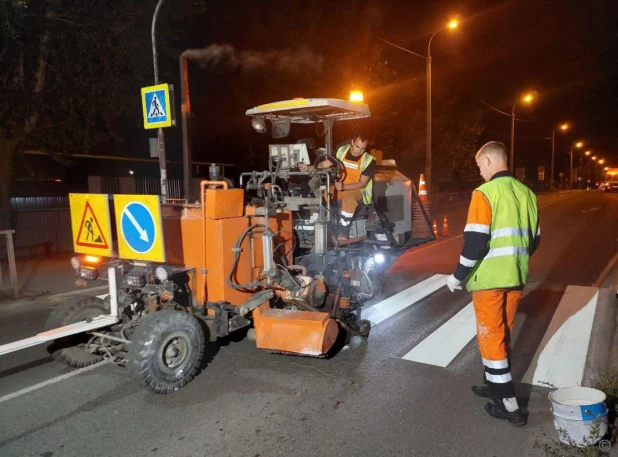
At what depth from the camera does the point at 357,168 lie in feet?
23.3

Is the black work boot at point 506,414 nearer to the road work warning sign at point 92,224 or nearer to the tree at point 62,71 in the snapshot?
the road work warning sign at point 92,224

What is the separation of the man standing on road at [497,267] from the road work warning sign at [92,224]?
3.24 metres

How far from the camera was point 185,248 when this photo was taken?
518cm

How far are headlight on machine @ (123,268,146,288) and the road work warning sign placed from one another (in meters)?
0.38

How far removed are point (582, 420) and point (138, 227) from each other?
12.6 feet

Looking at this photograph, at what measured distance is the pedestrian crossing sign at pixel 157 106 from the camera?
405 inches

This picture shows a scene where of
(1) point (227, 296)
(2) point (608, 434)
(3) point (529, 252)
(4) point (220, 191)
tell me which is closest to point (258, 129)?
(4) point (220, 191)

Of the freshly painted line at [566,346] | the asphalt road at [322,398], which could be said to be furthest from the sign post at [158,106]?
the freshly painted line at [566,346]

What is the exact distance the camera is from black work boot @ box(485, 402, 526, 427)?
4.00 m

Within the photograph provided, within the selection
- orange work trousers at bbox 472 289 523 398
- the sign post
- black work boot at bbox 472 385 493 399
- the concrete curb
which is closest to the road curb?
black work boot at bbox 472 385 493 399

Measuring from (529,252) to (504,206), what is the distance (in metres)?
0.47

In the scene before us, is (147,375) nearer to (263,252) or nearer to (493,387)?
(263,252)

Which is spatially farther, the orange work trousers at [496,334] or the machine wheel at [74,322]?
the machine wheel at [74,322]

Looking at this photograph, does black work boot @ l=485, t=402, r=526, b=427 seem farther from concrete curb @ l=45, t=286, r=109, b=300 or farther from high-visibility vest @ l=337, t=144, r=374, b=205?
concrete curb @ l=45, t=286, r=109, b=300
